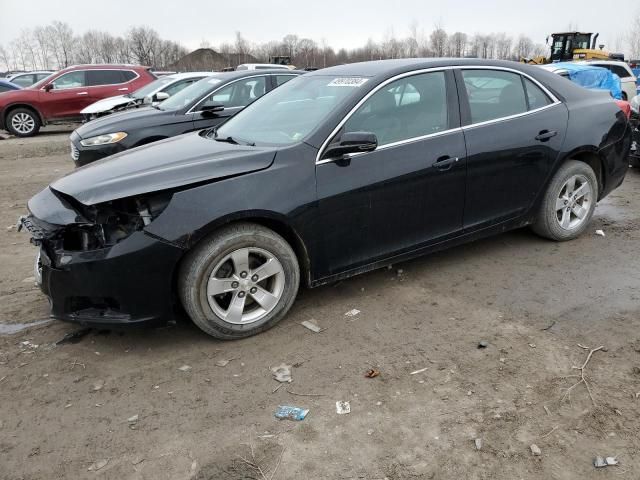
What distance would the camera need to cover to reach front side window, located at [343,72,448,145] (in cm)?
374

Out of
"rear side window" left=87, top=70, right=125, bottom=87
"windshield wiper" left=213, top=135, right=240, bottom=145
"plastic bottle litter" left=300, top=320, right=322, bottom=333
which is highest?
"rear side window" left=87, top=70, right=125, bottom=87

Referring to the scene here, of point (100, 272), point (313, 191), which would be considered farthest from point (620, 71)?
point (100, 272)

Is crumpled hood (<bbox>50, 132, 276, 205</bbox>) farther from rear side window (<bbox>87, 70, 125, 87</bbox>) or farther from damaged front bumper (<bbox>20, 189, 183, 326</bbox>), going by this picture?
rear side window (<bbox>87, 70, 125, 87</bbox>)

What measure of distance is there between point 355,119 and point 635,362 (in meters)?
2.31

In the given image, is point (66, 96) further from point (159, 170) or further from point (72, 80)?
point (159, 170)

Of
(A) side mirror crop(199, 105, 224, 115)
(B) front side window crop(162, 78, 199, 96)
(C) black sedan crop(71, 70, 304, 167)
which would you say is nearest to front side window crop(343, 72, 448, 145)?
(C) black sedan crop(71, 70, 304, 167)

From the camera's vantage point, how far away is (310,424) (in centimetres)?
264

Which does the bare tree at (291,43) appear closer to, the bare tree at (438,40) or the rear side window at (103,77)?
the bare tree at (438,40)

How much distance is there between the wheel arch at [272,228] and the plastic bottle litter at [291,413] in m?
1.05

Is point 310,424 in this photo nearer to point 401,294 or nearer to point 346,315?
point 346,315

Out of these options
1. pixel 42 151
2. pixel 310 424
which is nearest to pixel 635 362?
pixel 310 424

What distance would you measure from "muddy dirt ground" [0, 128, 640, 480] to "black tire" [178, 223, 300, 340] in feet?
0.38

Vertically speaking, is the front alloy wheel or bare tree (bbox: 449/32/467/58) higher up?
bare tree (bbox: 449/32/467/58)

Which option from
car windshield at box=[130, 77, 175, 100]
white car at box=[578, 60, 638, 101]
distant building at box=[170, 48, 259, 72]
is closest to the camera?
car windshield at box=[130, 77, 175, 100]
